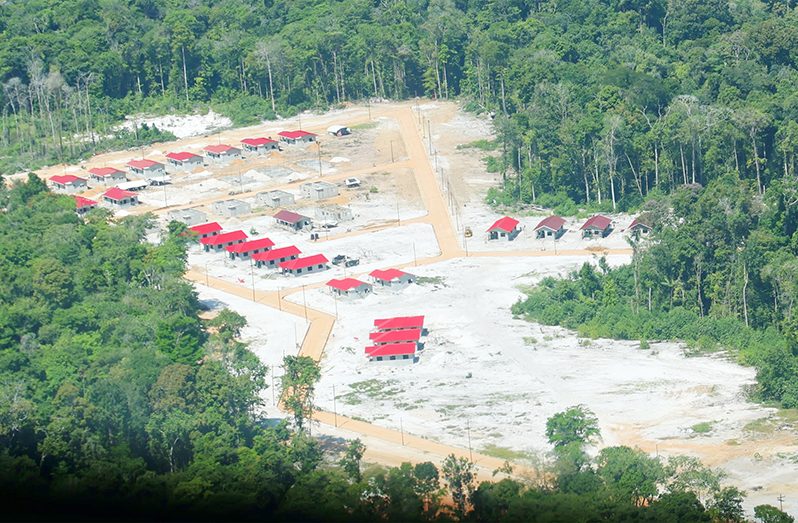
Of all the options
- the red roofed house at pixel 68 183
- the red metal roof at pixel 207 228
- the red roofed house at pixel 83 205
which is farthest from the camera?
the red roofed house at pixel 68 183

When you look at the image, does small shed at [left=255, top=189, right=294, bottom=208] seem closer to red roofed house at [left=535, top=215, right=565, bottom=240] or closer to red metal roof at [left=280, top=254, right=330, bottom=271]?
red metal roof at [left=280, top=254, right=330, bottom=271]

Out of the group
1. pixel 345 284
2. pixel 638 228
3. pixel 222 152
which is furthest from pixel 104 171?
pixel 638 228

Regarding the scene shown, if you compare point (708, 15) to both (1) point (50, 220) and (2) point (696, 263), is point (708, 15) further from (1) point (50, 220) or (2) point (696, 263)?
(1) point (50, 220)

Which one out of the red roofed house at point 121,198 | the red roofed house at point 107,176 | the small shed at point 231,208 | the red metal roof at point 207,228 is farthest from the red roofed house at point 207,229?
the red roofed house at point 107,176

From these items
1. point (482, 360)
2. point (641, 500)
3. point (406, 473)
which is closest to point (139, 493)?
point (406, 473)

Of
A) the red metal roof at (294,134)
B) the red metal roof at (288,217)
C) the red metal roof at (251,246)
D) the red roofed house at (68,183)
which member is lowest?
the red metal roof at (251,246)

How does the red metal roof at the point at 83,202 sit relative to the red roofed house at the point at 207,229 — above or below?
above

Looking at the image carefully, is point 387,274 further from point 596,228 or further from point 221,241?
point 596,228

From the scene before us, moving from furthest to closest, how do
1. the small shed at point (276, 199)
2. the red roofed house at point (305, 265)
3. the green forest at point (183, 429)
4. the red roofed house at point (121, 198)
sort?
the red roofed house at point (121, 198) < the small shed at point (276, 199) < the red roofed house at point (305, 265) < the green forest at point (183, 429)

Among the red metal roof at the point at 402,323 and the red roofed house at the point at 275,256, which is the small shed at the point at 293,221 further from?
the red metal roof at the point at 402,323
